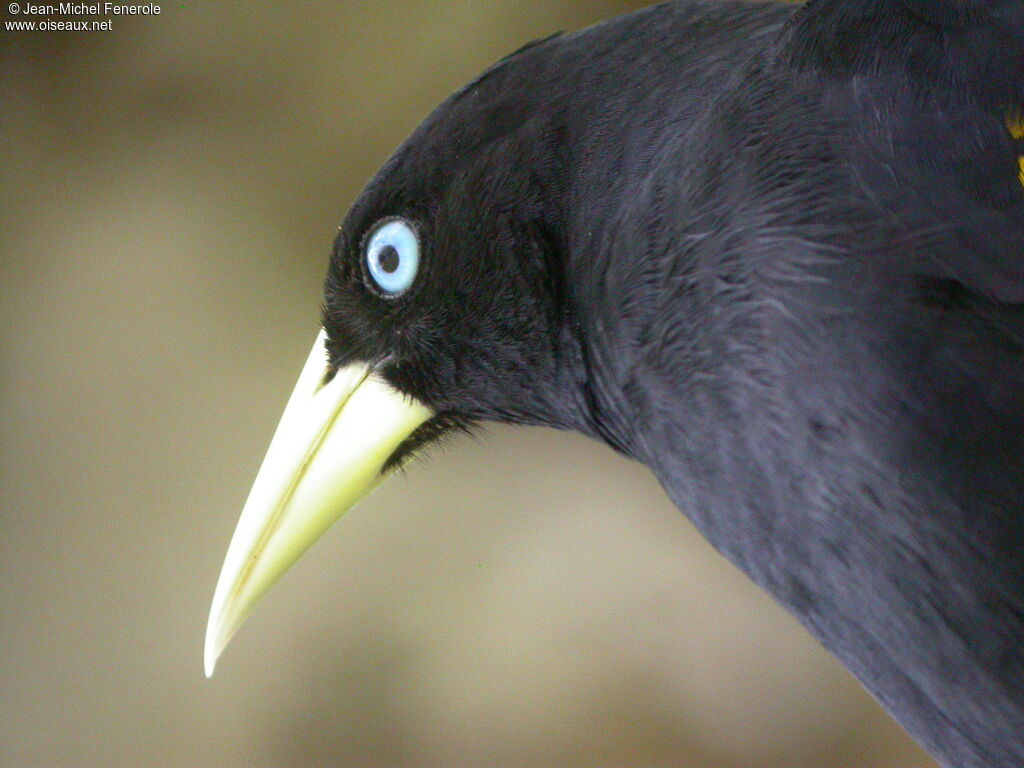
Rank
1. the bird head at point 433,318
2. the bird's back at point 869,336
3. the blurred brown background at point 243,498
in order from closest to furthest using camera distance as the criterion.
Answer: the bird's back at point 869,336, the bird head at point 433,318, the blurred brown background at point 243,498

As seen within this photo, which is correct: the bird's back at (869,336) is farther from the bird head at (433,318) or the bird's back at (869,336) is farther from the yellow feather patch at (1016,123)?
the bird head at (433,318)

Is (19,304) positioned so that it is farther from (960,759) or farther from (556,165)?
(960,759)

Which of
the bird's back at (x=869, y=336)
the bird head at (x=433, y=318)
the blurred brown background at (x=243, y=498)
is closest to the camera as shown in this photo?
the bird's back at (x=869, y=336)

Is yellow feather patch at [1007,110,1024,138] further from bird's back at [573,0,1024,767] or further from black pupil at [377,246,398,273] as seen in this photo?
black pupil at [377,246,398,273]

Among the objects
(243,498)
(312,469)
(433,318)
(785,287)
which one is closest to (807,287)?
(785,287)

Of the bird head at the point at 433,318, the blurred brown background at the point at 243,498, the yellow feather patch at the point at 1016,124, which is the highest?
the yellow feather patch at the point at 1016,124

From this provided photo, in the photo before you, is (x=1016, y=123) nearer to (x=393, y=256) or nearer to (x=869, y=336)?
(x=869, y=336)

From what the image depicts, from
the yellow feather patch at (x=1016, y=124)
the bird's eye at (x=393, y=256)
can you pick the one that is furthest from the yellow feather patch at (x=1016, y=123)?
the bird's eye at (x=393, y=256)

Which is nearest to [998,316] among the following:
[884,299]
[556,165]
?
[884,299]
